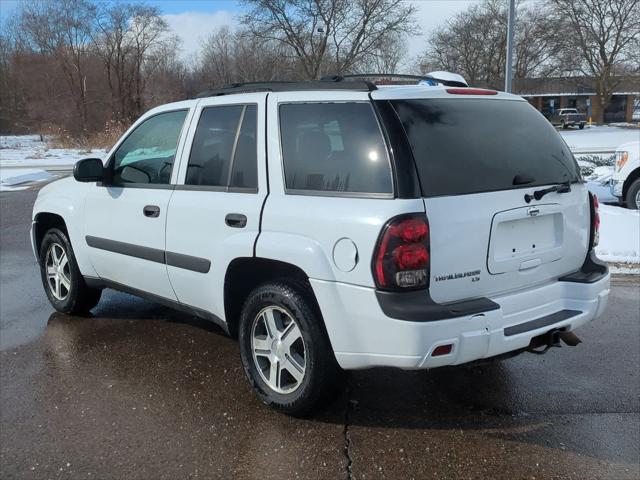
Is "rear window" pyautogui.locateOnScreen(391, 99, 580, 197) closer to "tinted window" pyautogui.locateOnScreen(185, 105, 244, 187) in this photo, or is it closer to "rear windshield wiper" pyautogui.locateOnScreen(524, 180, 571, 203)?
"rear windshield wiper" pyautogui.locateOnScreen(524, 180, 571, 203)

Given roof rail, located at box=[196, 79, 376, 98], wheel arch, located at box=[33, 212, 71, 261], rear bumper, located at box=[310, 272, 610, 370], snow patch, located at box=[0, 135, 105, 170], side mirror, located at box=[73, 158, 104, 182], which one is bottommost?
snow patch, located at box=[0, 135, 105, 170]

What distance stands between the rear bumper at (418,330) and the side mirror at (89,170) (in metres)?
2.34

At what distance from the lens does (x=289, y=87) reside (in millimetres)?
3664

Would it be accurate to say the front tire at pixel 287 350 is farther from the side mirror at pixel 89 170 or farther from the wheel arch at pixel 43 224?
the wheel arch at pixel 43 224

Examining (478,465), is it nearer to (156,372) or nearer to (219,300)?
(219,300)

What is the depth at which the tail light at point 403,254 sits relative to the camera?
290cm

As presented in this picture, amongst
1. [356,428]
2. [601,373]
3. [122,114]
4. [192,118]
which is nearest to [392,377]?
[356,428]

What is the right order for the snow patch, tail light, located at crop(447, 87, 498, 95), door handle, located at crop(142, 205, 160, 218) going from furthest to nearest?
1. the snow patch
2. door handle, located at crop(142, 205, 160, 218)
3. tail light, located at crop(447, 87, 498, 95)

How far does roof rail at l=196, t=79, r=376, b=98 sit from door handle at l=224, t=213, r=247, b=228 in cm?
81

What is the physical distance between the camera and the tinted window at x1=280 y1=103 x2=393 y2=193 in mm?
3094

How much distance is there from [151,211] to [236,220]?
0.96 metres

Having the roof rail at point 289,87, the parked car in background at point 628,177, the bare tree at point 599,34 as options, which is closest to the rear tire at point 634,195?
the parked car in background at point 628,177

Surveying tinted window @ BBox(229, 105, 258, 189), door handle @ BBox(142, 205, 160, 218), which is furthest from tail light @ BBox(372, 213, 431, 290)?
door handle @ BBox(142, 205, 160, 218)

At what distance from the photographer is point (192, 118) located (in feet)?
13.8
